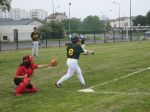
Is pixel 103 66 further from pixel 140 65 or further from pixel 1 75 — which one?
pixel 1 75

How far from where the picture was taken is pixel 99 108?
9.89m

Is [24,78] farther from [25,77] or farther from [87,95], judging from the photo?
[87,95]

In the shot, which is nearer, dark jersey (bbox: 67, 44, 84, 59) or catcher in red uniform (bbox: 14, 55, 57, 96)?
catcher in red uniform (bbox: 14, 55, 57, 96)

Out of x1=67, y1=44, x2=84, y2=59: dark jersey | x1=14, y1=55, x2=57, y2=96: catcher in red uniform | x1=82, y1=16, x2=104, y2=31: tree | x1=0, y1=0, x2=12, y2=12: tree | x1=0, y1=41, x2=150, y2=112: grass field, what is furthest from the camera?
x1=82, y1=16, x2=104, y2=31: tree

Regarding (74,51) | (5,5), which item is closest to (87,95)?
(74,51)

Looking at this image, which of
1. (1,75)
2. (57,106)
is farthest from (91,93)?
(1,75)

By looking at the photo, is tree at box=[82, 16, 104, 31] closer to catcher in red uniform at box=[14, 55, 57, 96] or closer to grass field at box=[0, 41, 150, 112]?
grass field at box=[0, 41, 150, 112]

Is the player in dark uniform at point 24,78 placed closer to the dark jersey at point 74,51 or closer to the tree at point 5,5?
the dark jersey at point 74,51

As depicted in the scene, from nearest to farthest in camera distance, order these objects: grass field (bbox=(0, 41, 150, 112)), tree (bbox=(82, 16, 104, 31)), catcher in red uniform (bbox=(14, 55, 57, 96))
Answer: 1. grass field (bbox=(0, 41, 150, 112))
2. catcher in red uniform (bbox=(14, 55, 57, 96))
3. tree (bbox=(82, 16, 104, 31))

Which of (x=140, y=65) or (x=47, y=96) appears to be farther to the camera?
(x=140, y=65)

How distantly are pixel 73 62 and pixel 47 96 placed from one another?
1.77 metres

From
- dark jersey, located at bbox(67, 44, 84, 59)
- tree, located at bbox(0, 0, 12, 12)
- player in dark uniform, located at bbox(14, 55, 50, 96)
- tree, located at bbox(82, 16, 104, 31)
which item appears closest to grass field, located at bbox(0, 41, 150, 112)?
player in dark uniform, located at bbox(14, 55, 50, 96)

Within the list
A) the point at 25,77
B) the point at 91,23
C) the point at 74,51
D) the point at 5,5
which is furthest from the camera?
the point at 91,23

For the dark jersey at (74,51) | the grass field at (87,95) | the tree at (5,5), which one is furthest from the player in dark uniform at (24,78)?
the tree at (5,5)
